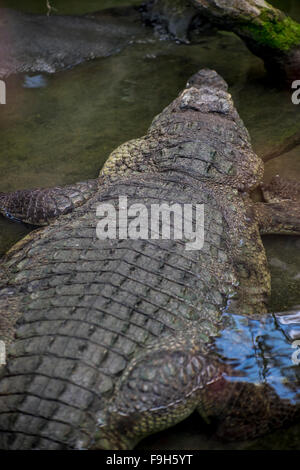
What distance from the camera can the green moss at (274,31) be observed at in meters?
5.45

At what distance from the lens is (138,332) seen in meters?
2.33

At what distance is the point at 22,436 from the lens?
6.66ft

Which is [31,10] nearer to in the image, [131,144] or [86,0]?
[86,0]

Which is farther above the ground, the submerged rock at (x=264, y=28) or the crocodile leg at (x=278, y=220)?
the submerged rock at (x=264, y=28)

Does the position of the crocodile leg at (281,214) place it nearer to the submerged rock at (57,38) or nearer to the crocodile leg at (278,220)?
the crocodile leg at (278,220)

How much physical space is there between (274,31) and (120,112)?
1994 millimetres

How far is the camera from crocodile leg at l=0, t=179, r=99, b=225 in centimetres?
374

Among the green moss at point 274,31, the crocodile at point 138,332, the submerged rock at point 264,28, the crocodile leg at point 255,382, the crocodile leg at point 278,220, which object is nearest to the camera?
the crocodile at point 138,332

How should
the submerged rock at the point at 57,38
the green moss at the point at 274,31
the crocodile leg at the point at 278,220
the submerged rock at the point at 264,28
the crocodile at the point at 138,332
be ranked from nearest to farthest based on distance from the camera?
1. the crocodile at the point at 138,332
2. the crocodile leg at the point at 278,220
3. the submerged rock at the point at 264,28
4. the green moss at the point at 274,31
5. the submerged rock at the point at 57,38

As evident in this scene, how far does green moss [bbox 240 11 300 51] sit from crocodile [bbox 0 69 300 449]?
2.90 m

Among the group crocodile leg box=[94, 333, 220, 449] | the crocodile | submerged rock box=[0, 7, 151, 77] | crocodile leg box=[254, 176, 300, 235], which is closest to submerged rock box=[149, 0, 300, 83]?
submerged rock box=[0, 7, 151, 77]

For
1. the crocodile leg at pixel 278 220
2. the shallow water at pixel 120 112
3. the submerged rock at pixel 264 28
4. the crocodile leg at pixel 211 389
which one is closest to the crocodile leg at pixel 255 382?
the crocodile leg at pixel 211 389

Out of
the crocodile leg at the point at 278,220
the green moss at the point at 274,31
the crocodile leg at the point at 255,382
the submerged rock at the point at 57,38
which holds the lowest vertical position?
the crocodile leg at the point at 255,382

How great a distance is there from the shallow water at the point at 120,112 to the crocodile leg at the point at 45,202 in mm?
128
